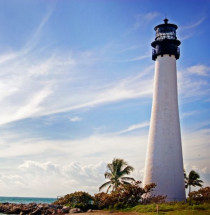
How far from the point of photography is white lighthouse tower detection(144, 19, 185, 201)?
1195 inches

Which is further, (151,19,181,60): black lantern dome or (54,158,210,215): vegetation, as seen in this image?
(151,19,181,60): black lantern dome

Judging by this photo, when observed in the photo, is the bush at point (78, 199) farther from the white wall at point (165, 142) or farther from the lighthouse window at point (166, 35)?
the lighthouse window at point (166, 35)

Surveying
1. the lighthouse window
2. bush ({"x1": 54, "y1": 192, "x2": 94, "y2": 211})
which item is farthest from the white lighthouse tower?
bush ({"x1": 54, "y1": 192, "x2": 94, "y2": 211})

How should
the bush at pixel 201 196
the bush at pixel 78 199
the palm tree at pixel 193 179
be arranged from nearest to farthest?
the bush at pixel 201 196
the bush at pixel 78 199
the palm tree at pixel 193 179

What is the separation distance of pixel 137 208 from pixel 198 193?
6881 mm

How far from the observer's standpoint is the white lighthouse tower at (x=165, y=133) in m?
30.4

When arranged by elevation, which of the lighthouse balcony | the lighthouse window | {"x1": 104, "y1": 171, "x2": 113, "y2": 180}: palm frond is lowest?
{"x1": 104, "y1": 171, "x2": 113, "y2": 180}: palm frond

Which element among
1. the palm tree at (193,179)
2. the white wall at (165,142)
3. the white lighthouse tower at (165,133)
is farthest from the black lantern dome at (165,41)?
the palm tree at (193,179)

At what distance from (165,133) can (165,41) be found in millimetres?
10644

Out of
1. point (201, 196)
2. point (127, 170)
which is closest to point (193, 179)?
point (127, 170)

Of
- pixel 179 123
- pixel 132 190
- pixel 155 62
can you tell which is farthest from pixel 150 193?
pixel 155 62

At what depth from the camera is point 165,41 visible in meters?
34.4

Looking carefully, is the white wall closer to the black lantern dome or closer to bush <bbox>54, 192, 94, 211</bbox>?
the black lantern dome

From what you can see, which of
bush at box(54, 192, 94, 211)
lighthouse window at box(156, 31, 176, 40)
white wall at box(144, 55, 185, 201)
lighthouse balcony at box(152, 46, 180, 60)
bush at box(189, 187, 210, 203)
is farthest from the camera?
lighthouse window at box(156, 31, 176, 40)
